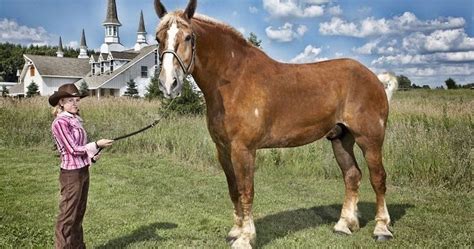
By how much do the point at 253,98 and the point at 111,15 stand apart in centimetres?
5183

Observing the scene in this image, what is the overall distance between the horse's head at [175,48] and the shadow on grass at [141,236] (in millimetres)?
2182

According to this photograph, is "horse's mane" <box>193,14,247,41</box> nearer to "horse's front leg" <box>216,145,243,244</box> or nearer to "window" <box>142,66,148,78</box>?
"horse's front leg" <box>216,145,243,244</box>

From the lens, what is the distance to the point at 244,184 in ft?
14.1

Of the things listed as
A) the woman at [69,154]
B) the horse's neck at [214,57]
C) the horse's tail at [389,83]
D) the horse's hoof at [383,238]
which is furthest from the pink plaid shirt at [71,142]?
the horse's tail at [389,83]

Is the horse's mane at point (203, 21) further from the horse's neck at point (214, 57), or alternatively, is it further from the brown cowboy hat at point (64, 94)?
the brown cowboy hat at point (64, 94)

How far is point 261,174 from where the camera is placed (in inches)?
352

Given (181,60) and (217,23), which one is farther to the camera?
(217,23)

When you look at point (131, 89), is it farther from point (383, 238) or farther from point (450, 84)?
point (383, 238)

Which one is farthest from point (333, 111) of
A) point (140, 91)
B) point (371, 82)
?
point (140, 91)

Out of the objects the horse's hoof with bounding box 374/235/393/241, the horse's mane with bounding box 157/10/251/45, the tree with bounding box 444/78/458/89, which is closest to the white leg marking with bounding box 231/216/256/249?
the horse's hoof with bounding box 374/235/393/241

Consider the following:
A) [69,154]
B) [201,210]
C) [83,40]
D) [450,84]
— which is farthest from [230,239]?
[83,40]

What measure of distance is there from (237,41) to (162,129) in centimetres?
865

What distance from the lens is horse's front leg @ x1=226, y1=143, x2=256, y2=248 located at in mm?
4199

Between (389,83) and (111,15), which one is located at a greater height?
(111,15)
